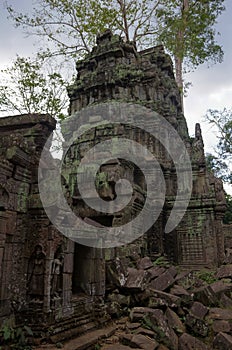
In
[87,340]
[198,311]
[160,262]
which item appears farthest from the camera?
[160,262]

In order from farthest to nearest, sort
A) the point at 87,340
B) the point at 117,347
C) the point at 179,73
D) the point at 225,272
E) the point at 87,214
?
the point at 179,73 → the point at 87,214 → the point at 225,272 → the point at 87,340 → the point at 117,347

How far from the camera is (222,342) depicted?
448 cm

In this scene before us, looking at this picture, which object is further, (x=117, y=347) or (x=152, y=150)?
(x=152, y=150)

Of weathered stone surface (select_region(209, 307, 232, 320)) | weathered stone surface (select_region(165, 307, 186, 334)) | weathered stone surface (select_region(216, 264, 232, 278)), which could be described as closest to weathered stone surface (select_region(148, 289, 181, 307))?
weathered stone surface (select_region(165, 307, 186, 334))

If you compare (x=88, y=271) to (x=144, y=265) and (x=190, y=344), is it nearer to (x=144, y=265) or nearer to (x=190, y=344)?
(x=190, y=344)

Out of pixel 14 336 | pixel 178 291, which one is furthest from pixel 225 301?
pixel 14 336

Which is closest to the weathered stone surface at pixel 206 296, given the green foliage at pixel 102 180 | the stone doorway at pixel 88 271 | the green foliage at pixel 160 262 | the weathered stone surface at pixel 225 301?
the weathered stone surface at pixel 225 301

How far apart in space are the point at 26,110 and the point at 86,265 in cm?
1291

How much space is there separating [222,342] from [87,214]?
17.2ft

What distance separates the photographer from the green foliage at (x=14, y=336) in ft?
11.8

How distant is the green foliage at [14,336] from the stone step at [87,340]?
19cm

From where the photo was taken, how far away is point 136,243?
9.61 m

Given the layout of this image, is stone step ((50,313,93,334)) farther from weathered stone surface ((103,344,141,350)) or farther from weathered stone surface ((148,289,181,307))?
weathered stone surface ((148,289,181,307))

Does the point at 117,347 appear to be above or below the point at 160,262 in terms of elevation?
below
